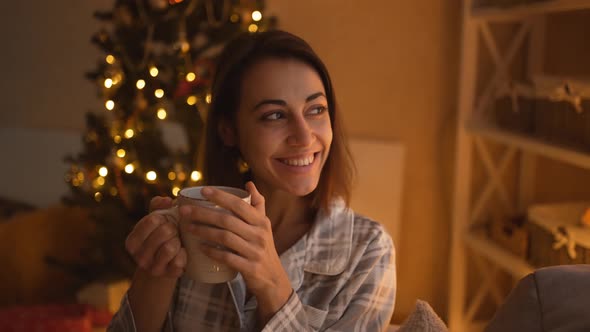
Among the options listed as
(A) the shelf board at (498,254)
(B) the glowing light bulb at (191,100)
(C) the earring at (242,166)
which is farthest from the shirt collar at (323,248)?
(B) the glowing light bulb at (191,100)

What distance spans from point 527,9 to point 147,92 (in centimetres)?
128

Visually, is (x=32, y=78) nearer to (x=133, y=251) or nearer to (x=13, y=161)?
(x=13, y=161)

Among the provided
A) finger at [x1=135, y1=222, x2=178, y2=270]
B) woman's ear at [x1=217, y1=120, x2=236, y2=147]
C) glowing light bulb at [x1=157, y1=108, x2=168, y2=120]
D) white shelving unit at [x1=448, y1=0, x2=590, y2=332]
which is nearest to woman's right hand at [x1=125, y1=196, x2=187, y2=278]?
finger at [x1=135, y1=222, x2=178, y2=270]

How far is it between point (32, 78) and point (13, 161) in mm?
460

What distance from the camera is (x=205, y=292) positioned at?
3.85ft

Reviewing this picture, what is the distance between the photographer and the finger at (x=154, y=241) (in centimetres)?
89

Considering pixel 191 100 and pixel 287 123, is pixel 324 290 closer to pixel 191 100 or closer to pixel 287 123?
pixel 287 123

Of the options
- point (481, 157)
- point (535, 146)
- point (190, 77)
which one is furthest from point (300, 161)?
point (481, 157)

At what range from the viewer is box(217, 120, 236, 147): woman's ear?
4.23 feet

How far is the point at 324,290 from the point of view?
45.3 inches

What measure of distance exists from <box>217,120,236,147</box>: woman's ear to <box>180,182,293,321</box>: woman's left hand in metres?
0.39

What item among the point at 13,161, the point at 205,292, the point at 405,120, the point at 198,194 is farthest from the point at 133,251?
the point at 13,161

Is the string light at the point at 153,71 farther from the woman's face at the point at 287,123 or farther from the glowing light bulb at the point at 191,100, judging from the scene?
the woman's face at the point at 287,123

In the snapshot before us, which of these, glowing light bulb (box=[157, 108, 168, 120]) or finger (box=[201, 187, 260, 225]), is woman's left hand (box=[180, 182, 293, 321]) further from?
glowing light bulb (box=[157, 108, 168, 120])
